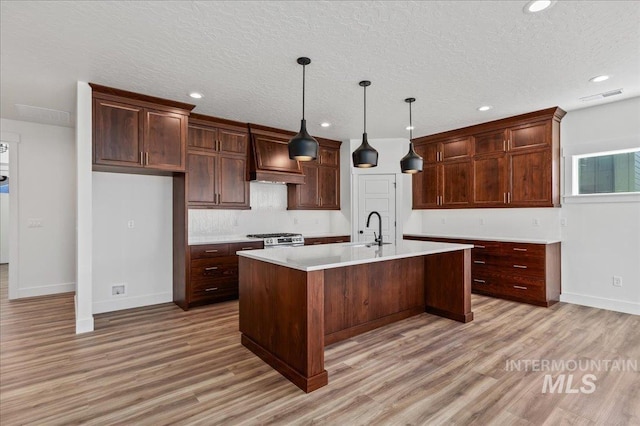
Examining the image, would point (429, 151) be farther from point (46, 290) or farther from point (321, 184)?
point (46, 290)

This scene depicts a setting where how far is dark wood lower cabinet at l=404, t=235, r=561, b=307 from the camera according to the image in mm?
4305

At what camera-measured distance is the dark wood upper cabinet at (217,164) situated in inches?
Result: 182

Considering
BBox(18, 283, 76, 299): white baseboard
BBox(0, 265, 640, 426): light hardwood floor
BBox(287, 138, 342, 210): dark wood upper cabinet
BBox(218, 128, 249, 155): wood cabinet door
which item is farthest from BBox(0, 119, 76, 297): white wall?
BBox(287, 138, 342, 210): dark wood upper cabinet

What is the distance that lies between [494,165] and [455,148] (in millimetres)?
748

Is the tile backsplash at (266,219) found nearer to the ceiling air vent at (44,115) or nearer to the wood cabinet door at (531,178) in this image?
the ceiling air vent at (44,115)

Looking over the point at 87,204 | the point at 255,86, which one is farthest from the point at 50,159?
the point at 255,86

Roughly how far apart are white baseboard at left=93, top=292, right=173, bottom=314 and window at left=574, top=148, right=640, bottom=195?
19.9ft

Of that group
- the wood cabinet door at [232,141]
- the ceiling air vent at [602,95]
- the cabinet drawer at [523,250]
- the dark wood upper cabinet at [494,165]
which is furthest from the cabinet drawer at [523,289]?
the wood cabinet door at [232,141]

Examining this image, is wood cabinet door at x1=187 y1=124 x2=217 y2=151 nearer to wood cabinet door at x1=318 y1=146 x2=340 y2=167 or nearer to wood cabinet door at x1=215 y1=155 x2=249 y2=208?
wood cabinet door at x1=215 y1=155 x2=249 y2=208

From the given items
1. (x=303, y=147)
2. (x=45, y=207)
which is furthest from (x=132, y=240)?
(x=303, y=147)

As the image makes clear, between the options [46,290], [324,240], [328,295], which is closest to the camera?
[328,295]

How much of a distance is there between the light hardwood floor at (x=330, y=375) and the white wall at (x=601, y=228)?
0.50 m

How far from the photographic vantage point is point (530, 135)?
4.71m

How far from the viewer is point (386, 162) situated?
617cm
